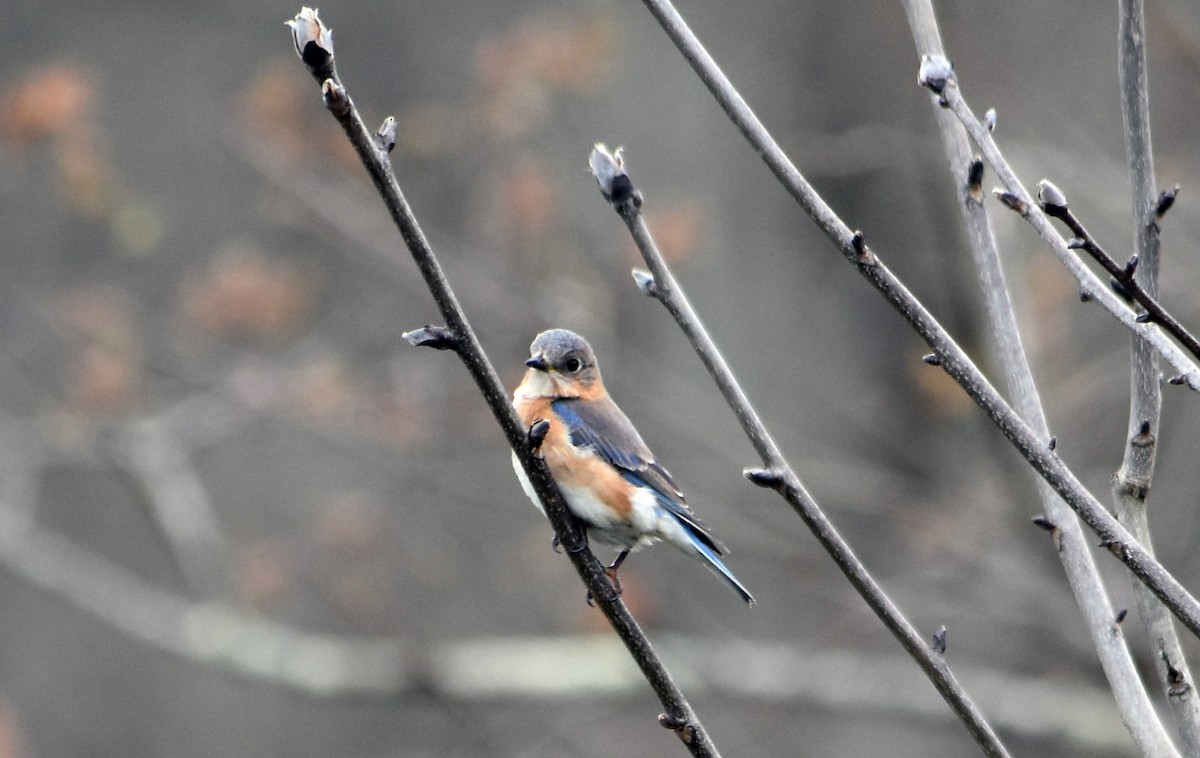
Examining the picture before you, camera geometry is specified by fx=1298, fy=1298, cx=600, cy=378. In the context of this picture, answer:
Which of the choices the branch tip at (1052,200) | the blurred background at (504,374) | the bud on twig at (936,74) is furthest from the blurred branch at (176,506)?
the branch tip at (1052,200)

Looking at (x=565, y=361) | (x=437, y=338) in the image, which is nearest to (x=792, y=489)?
(x=437, y=338)

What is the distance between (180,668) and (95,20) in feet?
17.1

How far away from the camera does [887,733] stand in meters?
10.7

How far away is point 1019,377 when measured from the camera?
2.02 meters

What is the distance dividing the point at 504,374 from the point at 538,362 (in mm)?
3540

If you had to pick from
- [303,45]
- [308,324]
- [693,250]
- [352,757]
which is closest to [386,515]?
[308,324]

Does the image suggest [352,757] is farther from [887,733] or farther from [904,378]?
[904,378]

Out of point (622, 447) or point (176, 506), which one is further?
point (176, 506)

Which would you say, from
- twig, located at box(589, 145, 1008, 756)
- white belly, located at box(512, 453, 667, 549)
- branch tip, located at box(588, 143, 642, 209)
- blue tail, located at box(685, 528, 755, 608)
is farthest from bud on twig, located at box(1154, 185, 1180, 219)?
white belly, located at box(512, 453, 667, 549)

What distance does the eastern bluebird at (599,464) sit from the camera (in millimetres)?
3725

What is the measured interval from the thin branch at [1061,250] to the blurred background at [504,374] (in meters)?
3.69

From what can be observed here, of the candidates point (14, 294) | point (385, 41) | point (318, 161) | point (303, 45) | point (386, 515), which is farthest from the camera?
point (385, 41)

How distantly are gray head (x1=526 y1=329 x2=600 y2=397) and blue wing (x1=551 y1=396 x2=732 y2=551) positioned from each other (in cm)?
6

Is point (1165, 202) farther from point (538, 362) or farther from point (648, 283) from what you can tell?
point (538, 362)
